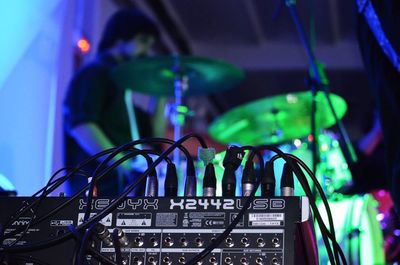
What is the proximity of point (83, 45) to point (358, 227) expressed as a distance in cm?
214

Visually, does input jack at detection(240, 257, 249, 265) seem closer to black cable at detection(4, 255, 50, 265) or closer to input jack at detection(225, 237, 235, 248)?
input jack at detection(225, 237, 235, 248)

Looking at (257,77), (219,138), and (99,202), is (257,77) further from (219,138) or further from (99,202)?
(99,202)

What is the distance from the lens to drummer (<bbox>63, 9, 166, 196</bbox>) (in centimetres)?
300

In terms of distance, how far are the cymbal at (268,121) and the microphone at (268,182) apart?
74.8 inches

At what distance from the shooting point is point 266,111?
3320 mm

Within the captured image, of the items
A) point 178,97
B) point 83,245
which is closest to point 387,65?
point 83,245

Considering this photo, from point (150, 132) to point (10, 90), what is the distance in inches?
53.4

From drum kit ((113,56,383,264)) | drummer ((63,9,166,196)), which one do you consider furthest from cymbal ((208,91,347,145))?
drummer ((63,9,166,196))

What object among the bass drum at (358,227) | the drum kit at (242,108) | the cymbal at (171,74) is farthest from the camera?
the cymbal at (171,74)

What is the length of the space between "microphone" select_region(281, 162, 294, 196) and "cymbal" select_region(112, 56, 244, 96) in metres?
2.04

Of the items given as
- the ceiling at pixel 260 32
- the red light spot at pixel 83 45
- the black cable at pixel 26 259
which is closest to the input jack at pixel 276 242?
the black cable at pixel 26 259

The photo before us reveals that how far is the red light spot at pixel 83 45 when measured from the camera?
378 centimetres

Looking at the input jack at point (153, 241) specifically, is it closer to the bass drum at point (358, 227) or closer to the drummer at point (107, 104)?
the bass drum at point (358, 227)

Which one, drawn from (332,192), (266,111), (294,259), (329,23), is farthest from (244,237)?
(329,23)
